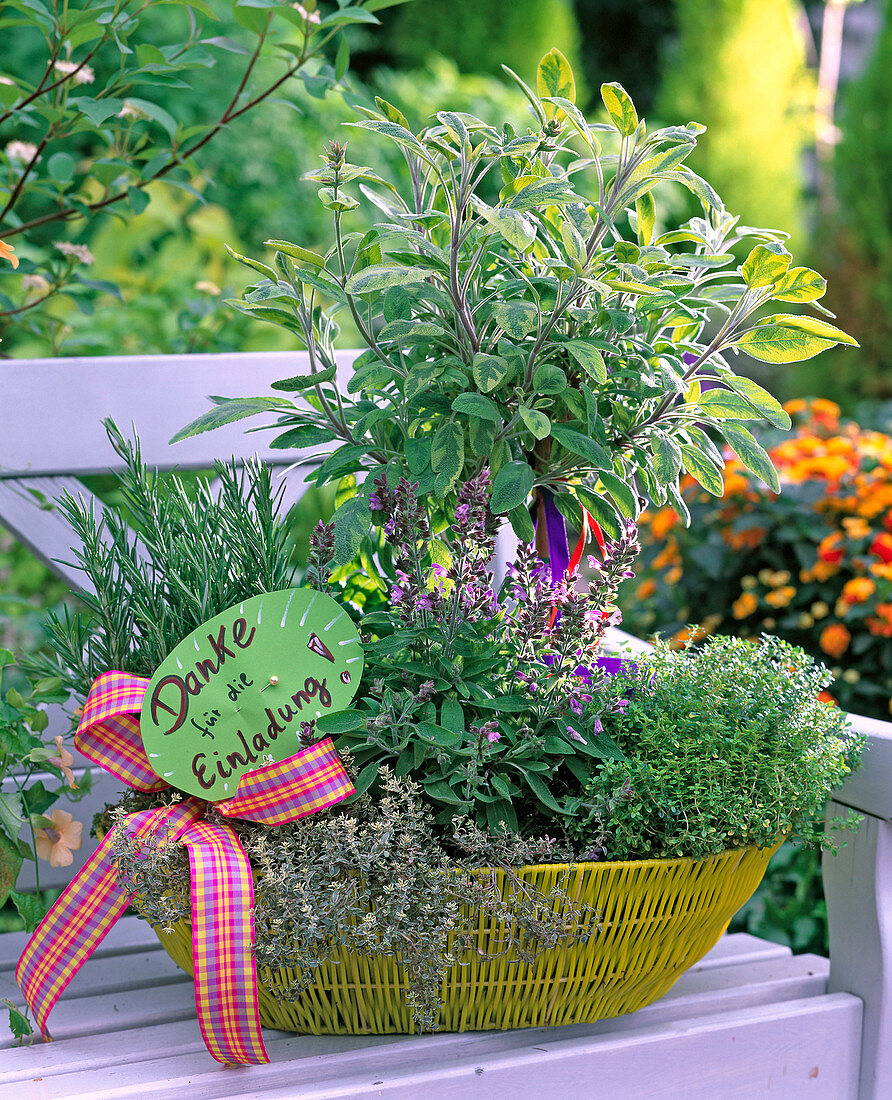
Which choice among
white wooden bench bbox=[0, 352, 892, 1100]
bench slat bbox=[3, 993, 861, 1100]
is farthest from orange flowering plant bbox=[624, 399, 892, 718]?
bench slat bbox=[3, 993, 861, 1100]

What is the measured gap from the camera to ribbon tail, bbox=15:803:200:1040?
2.88ft

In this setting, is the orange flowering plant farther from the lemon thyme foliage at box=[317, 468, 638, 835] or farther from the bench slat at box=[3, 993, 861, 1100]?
the lemon thyme foliage at box=[317, 468, 638, 835]

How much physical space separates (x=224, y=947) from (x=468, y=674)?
29 cm

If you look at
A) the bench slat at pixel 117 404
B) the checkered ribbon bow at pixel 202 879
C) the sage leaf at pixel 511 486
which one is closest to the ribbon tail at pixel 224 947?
the checkered ribbon bow at pixel 202 879

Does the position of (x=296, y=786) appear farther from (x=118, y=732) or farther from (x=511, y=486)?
(x=511, y=486)

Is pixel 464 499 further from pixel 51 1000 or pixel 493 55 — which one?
pixel 493 55

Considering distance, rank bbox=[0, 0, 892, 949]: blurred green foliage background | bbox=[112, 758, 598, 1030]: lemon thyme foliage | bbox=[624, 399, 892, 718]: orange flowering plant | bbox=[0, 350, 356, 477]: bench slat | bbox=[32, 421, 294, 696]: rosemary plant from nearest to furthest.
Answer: bbox=[112, 758, 598, 1030]: lemon thyme foliage → bbox=[32, 421, 294, 696]: rosemary plant → bbox=[0, 350, 356, 477]: bench slat → bbox=[624, 399, 892, 718]: orange flowering plant → bbox=[0, 0, 892, 949]: blurred green foliage background

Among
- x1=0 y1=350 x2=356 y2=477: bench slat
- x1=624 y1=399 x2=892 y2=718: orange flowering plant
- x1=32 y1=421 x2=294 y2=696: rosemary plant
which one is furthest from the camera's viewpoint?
x1=624 y1=399 x2=892 y2=718: orange flowering plant

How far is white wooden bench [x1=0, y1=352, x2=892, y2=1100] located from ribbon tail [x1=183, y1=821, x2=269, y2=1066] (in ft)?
0.23

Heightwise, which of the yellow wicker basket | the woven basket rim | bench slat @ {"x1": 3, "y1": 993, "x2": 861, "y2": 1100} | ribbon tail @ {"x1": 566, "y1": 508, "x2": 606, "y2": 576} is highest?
ribbon tail @ {"x1": 566, "y1": 508, "x2": 606, "y2": 576}

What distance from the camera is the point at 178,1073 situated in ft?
2.87

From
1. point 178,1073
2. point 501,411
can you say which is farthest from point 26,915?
point 501,411

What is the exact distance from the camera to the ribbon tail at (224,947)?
32.1 inches

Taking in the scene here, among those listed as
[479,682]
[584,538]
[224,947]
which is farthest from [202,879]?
[584,538]
